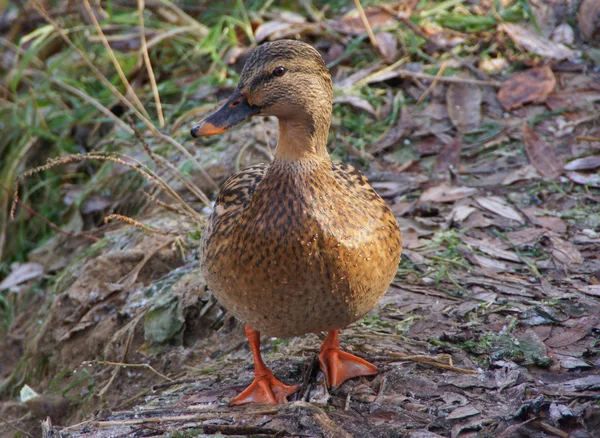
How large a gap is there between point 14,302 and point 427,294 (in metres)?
3.08

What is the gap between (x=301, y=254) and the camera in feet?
8.33

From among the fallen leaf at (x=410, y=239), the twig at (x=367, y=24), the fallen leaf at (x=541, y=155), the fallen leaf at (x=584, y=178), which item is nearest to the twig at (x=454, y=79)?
the twig at (x=367, y=24)

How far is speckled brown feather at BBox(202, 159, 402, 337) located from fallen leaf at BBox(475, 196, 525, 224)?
131 centimetres

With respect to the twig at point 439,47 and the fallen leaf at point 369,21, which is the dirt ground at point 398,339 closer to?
the twig at point 439,47

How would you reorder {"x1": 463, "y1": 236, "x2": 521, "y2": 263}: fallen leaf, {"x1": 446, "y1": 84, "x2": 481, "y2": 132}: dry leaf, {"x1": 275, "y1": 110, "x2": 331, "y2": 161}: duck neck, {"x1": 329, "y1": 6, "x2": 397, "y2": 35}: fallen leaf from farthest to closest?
{"x1": 329, "y1": 6, "x2": 397, "y2": 35}: fallen leaf → {"x1": 446, "y1": 84, "x2": 481, "y2": 132}: dry leaf → {"x1": 463, "y1": 236, "x2": 521, "y2": 263}: fallen leaf → {"x1": 275, "y1": 110, "x2": 331, "y2": 161}: duck neck

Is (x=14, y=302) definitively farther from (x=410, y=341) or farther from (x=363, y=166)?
(x=410, y=341)

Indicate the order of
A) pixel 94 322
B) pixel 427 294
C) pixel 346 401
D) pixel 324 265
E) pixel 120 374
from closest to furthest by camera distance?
pixel 324 265
pixel 346 401
pixel 427 294
pixel 120 374
pixel 94 322

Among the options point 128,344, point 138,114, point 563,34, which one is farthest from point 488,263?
point 563,34

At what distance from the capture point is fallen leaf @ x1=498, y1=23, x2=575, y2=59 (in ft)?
16.0

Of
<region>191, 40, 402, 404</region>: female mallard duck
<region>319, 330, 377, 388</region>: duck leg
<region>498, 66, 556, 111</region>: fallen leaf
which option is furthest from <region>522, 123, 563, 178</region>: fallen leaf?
<region>319, 330, 377, 388</region>: duck leg

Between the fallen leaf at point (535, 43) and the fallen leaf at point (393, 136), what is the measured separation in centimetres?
99

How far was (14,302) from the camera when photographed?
16.5 feet

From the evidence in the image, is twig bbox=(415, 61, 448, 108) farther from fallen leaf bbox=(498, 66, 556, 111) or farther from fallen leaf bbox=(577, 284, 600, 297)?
fallen leaf bbox=(577, 284, 600, 297)

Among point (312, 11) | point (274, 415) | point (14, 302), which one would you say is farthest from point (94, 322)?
point (312, 11)
